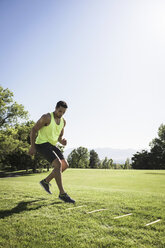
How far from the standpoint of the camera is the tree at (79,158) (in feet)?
252

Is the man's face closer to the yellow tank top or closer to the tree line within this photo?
the yellow tank top

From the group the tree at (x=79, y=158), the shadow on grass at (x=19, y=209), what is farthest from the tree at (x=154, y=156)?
the shadow on grass at (x=19, y=209)

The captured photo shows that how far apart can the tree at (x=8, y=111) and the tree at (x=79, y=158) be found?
52.8 m

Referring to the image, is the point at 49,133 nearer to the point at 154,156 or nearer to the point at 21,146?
the point at 21,146

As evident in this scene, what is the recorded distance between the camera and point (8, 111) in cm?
2650

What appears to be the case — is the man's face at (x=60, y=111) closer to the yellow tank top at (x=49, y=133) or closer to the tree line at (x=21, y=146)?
the yellow tank top at (x=49, y=133)

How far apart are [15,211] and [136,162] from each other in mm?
66249

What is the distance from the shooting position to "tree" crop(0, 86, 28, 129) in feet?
85.1

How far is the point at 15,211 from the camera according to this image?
3.30 metres

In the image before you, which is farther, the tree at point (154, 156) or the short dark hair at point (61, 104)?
the tree at point (154, 156)

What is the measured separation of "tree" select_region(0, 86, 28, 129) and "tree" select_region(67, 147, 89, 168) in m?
52.8

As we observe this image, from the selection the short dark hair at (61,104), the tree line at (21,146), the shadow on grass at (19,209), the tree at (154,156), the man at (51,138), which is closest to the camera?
the shadow on grass at (19,209)

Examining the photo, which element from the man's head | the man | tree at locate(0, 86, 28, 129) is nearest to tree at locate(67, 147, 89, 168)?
tree at locate(0, 86, 28, 129)

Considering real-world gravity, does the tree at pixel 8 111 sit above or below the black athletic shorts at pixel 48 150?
above
